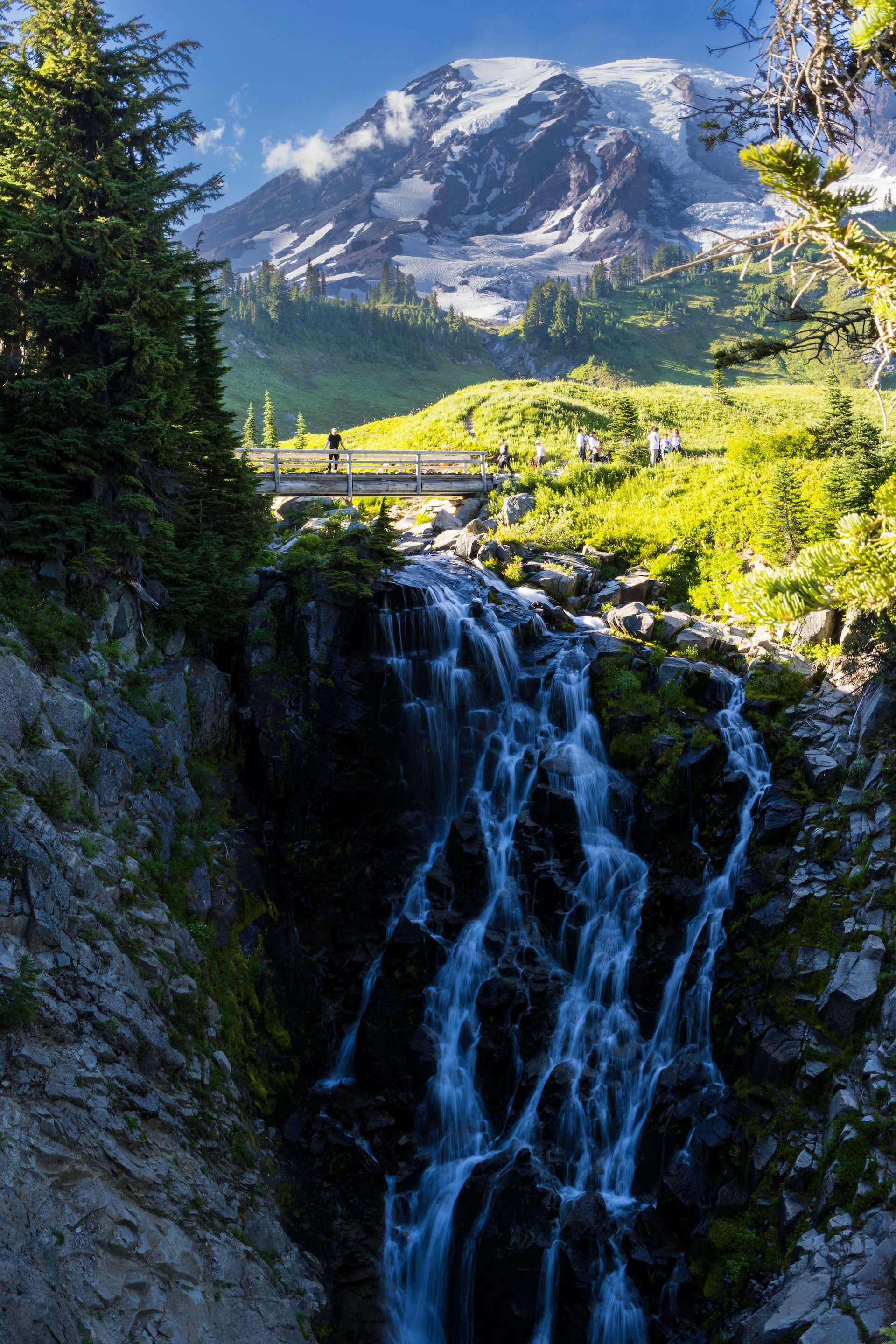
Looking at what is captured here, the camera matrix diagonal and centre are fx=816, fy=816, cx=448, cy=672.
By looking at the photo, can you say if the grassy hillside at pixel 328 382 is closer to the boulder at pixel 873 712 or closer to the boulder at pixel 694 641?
the boulder at pixel 694 641

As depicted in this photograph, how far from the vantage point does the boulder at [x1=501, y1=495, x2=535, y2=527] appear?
28047mm

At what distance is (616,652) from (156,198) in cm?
1370

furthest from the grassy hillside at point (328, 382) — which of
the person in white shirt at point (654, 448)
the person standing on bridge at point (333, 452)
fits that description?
the person in white shirt at point (654, 448)

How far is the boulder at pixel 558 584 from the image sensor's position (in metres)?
22.9

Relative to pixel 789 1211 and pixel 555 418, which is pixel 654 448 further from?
pixel 789 1211

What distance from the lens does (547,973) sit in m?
15.7

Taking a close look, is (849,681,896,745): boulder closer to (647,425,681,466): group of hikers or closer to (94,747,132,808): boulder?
(94,747,132,808): boulder

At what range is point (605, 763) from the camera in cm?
1797

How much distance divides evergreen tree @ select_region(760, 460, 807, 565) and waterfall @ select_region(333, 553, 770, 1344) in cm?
598

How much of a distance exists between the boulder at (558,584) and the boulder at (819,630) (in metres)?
6.36

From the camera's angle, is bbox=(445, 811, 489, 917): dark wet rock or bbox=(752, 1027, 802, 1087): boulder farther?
bbox=(445, 811, 489, 917): dark wet rock

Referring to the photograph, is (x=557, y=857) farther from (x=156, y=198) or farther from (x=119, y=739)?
(x=156, y=198)

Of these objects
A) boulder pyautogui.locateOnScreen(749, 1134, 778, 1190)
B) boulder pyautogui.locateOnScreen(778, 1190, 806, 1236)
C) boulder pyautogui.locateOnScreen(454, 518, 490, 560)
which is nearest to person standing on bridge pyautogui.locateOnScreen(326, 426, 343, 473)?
boulder pyautogui.locateOnScreen(454, 518, 490, 560)

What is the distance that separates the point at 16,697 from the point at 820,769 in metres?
14.3
